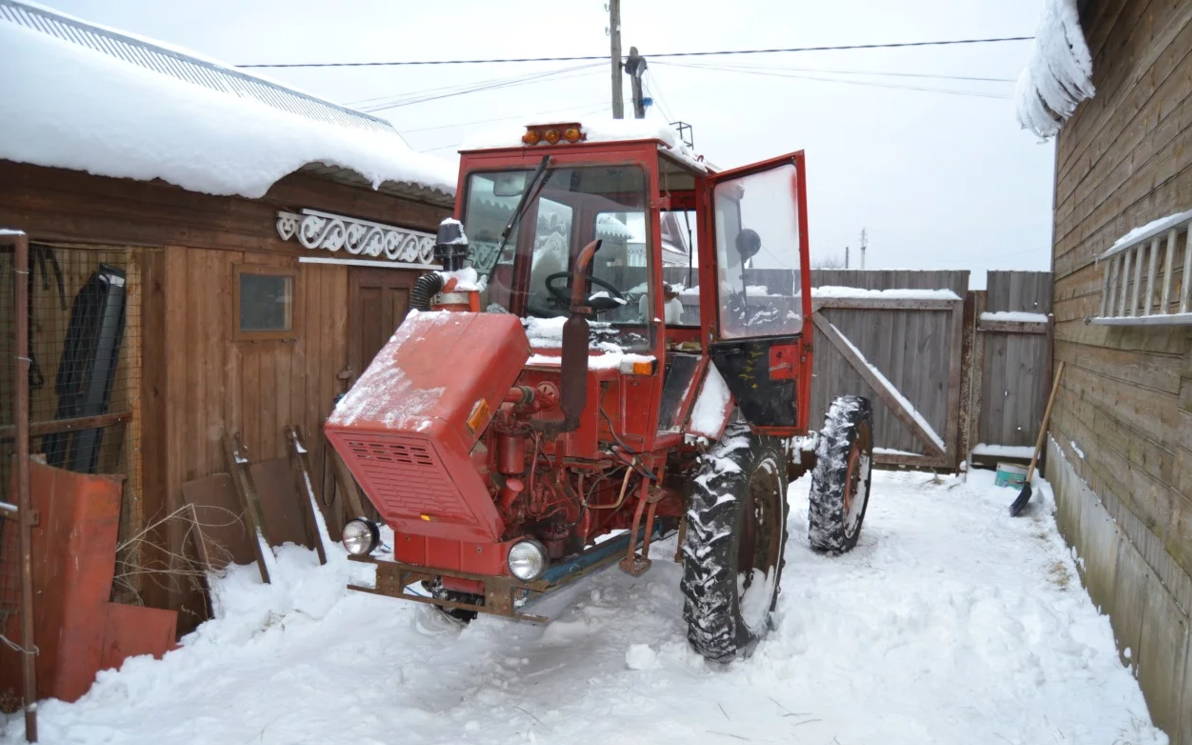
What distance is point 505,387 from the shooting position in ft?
11.5

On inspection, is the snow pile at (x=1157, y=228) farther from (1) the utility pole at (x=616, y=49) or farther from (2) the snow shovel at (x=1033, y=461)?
(1) the utility pole at (x=616, y=49)

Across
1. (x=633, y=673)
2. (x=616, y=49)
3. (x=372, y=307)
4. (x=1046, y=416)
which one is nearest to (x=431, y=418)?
(x=633, y=673)

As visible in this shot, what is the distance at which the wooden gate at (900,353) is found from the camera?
8.85 meters

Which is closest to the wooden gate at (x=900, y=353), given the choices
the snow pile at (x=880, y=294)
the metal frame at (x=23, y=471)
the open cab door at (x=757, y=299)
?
the snow pile at (x=880, y=294)

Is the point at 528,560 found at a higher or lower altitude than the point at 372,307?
lower

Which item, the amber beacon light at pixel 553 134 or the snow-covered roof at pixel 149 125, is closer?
the snow-covered roof at pixel 149 125

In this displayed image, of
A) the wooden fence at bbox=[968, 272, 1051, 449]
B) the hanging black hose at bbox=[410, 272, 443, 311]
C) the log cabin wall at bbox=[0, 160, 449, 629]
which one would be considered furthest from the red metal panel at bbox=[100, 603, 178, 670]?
the wooden fence at bbox=[968, 272, 1051, 449]

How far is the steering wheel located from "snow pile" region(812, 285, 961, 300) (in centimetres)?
562

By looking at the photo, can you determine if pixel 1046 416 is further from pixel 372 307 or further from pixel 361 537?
pixel 361 537

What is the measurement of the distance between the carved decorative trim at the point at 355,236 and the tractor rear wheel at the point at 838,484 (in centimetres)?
318

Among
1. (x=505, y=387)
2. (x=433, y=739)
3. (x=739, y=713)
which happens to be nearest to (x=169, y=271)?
(x=505, y=387)

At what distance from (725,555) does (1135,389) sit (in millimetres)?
2497

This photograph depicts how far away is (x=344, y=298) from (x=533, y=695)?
3502mm

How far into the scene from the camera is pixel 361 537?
3859 millimetres
